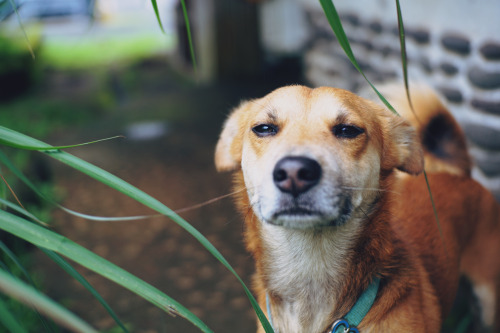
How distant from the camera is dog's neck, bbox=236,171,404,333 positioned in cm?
182

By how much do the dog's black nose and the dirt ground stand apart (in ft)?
2.03

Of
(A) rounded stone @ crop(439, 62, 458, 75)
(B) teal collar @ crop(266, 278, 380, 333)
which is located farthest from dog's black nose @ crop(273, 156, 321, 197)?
(A) rounded stone @ crop(439, 62, 458, 75)

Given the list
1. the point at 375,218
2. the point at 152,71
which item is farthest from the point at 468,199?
the point at 152,71

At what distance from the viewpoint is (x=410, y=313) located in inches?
70.9

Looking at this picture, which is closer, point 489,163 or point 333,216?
point 333,216

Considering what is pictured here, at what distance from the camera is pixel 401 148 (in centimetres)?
208

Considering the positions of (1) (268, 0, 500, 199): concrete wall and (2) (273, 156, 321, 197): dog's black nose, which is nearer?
(2) (273, 156, 321, 197): dog's black nose

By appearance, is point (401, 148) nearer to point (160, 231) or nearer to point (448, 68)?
point (448, 68)

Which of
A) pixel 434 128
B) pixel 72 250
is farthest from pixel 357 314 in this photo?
pixel 434 128

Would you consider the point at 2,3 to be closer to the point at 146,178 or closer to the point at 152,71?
the point at 146,178

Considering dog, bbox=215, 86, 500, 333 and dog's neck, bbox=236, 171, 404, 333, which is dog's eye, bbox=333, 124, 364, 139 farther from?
dog's neck, bbox=236, 171, 404, 333

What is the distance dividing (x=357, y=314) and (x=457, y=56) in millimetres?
2152

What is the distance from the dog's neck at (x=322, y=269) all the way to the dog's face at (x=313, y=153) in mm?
137

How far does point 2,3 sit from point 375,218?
161cm
